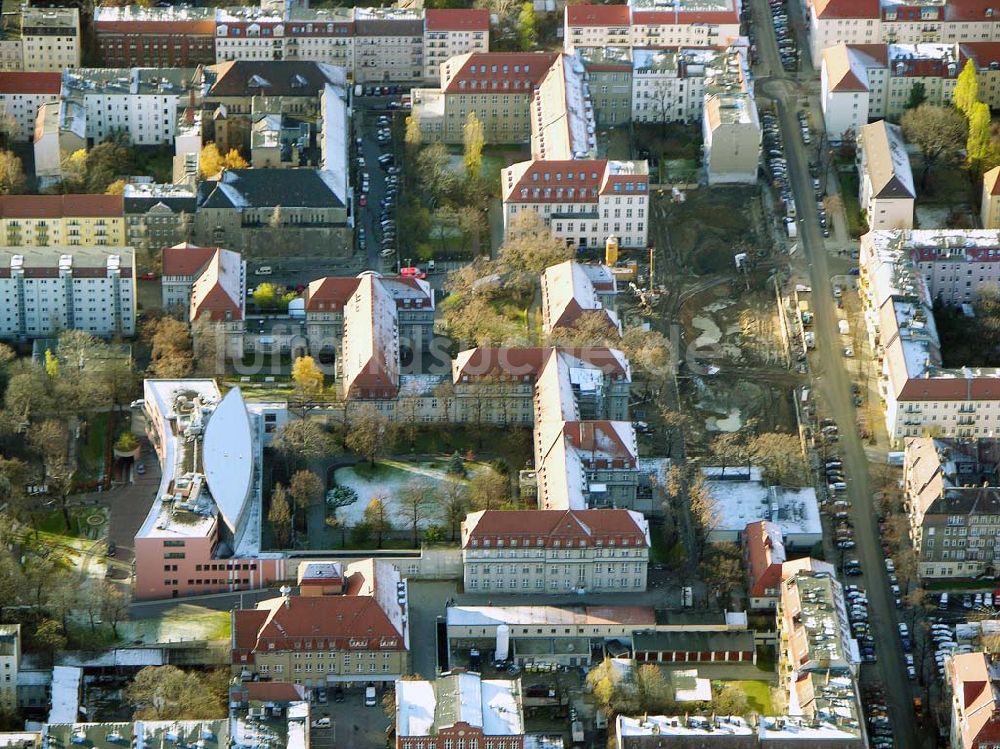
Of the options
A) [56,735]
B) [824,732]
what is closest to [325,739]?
[56,735]

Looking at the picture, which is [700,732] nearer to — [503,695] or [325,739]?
[503,695]

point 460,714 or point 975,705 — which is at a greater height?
point 975,705

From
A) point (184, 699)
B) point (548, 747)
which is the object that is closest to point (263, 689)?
point (184, 699)

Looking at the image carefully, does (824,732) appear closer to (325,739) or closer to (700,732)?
(700,732)
